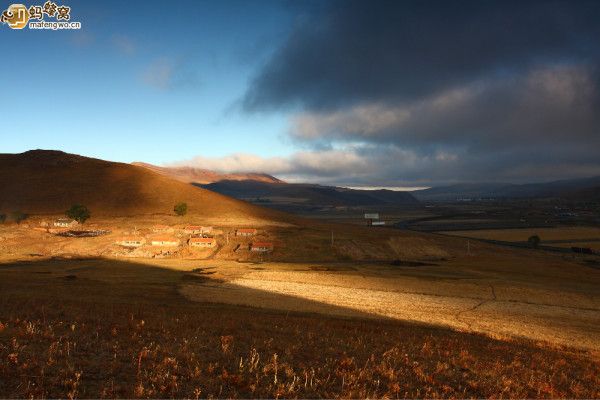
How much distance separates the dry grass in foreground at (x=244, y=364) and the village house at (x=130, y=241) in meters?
88.2

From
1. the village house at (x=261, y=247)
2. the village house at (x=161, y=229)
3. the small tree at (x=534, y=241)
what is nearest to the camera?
the village house at (x=261, y=247)

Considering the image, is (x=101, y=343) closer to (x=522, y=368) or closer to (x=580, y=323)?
(x=522, y=368)

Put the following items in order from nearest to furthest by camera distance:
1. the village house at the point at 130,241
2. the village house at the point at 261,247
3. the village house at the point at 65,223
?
the village house at the point at 130,241 < the village house at the point at 261,247 < the village house at the point at 65,223

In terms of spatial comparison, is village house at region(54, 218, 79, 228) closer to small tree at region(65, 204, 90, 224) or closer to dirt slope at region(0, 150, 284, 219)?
small tree at region(65, 204, 90, 224)

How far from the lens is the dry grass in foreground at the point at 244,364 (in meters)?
11.4

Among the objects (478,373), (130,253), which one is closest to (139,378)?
(478,373)

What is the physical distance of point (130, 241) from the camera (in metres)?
106

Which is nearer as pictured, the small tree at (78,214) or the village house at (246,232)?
the village house at (246,232)

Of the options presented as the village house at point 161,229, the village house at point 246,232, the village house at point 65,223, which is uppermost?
the village house at point 65,223

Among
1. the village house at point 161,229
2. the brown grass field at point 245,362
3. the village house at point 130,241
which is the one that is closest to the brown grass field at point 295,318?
the brown grass field at point 245,362

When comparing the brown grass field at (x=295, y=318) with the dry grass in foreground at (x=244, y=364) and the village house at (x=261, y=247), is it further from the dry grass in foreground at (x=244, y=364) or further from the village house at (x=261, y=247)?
the village house at (x=261, y=247)

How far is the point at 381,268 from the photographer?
288ft

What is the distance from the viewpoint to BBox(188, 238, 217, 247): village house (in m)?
107

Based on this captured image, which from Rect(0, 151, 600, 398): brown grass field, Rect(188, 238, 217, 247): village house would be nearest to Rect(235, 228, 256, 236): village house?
Rect(0, 151, 600, 398): brown grass field
